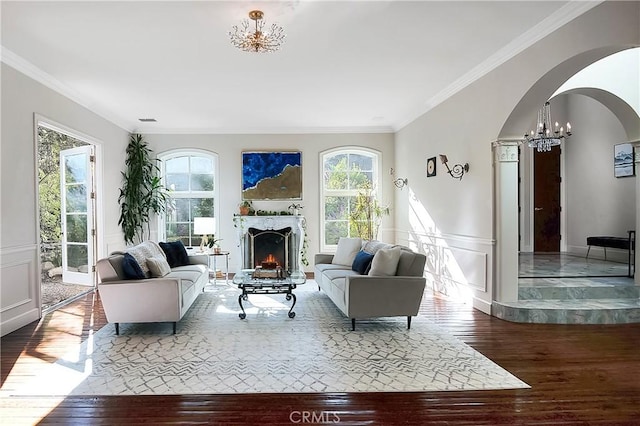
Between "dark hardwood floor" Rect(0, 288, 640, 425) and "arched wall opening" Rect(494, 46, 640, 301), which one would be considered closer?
"dark hardwood floor" Rect(0, 288, 640, 425)

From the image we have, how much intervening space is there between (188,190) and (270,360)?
580 cm

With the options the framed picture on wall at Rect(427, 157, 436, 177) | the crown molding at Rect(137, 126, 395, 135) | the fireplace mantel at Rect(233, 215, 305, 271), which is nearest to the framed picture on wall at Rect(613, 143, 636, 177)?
the framed picture on wall at Rect(427, 157, 436, 177)

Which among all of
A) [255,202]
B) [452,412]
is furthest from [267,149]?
[452,412]

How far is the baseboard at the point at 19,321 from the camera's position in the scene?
416 centimetres

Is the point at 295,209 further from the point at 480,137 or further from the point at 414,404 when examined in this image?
the point at 414,404

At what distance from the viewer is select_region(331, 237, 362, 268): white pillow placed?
5801 mm

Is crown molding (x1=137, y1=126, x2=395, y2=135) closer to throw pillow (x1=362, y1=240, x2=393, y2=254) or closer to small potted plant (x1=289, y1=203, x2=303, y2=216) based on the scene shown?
small potted plant (x1=289, y1=203, x2=303, y2=216)

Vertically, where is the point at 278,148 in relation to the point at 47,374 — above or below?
above

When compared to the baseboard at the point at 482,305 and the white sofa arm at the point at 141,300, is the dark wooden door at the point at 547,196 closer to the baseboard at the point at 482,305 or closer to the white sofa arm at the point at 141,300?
the baseboard at the point at 482,305

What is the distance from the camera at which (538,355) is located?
3555 millimetres

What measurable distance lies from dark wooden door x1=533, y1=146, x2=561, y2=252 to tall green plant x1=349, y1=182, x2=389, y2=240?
318 cm

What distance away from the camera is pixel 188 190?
8.45 meters

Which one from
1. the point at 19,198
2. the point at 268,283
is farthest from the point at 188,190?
the point at 268,283

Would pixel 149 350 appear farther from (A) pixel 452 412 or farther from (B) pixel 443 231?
(B) pixel 443 231
